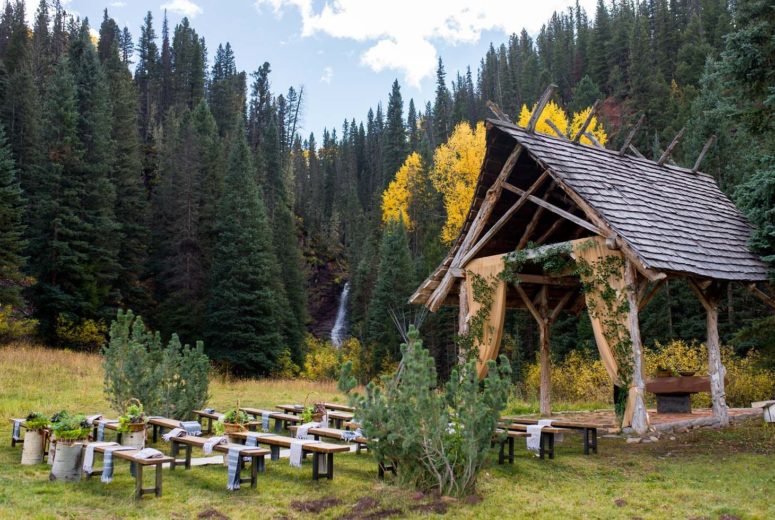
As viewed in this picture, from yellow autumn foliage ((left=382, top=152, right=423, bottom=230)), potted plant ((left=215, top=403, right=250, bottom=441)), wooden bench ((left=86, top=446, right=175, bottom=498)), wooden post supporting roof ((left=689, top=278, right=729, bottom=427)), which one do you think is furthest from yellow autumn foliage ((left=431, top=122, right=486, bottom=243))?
Result: wooden bench ((left=86, top=446, right=175, bottom=498))

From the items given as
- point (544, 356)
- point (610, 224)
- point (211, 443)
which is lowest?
point (211, 443)

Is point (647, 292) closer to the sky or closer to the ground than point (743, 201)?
closer to the ground

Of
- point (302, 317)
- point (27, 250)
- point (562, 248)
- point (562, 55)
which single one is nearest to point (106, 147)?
point (27, 250)

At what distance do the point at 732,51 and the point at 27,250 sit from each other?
1095 inches

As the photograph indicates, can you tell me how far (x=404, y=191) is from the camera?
144 feet

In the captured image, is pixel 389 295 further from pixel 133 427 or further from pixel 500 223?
pixel 133 427

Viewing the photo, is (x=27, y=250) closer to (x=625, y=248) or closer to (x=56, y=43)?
(x=625, y=248)

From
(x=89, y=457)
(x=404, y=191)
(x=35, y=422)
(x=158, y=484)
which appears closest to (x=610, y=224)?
(x=158, y=484)

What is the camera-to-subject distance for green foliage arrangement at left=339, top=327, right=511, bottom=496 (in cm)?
586

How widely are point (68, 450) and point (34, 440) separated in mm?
1335

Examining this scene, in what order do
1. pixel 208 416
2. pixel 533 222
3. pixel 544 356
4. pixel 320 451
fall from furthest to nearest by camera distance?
1. pixel 544 356
2. pixel 533 222
3. pixel 208 416
4. pixel 320 451

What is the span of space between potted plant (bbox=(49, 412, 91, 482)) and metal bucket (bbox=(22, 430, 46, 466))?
1.14 meters

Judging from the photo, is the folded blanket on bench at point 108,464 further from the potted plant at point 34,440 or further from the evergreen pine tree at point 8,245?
the evergreen pine tree at point 8,245

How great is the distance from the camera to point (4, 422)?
10.9 meters
